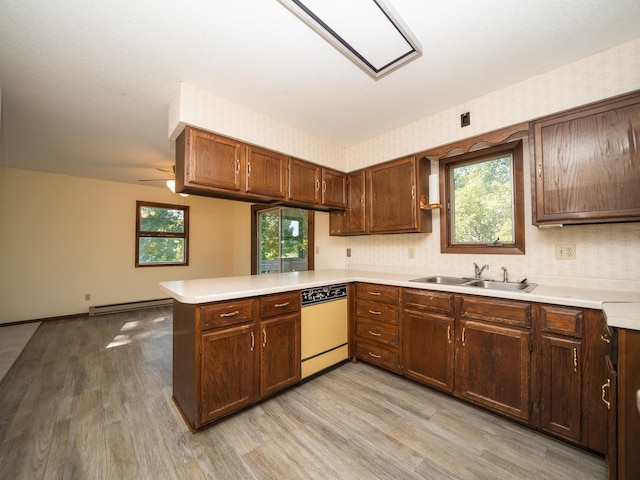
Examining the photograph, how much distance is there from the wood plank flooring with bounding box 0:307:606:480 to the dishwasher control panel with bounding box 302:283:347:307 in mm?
745

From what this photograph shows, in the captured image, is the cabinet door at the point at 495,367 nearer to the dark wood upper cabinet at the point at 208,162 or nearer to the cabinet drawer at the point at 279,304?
the cabinet drawer at the point at 279,304

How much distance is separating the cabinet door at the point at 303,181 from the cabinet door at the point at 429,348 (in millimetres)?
1563

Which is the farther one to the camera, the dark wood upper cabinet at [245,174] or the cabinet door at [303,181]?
the cabinet door at [303,181]

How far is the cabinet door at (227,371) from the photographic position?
174 centimetres

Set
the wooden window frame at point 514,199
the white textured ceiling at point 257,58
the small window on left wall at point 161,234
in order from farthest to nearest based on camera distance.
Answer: the small window on left wall at point 161,234 < the wooden window frame at point 514,199 < the white textured ceiling at point 257,58

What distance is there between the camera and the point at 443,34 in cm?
161

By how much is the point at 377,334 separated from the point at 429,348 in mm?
513

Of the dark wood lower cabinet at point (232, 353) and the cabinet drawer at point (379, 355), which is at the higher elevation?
the dark wood lower cabinet at point (232, 353)

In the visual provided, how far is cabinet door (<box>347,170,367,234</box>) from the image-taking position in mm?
3124

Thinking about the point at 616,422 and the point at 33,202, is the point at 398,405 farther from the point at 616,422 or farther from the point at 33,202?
the point at 33,202

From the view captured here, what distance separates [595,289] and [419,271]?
1.33m

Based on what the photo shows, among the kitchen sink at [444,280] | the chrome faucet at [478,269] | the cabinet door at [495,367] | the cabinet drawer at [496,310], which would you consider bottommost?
the cabinet door at [495,367]

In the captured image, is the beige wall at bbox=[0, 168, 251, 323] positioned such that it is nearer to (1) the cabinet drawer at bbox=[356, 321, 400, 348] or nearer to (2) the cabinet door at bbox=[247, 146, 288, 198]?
(2) the cabinet door at bbox=[247, 146, 288, 198]

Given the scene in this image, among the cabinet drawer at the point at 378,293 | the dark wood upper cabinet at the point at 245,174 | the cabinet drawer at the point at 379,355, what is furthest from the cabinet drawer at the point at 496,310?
the dark wood upper cabinet at the point at 245,174
